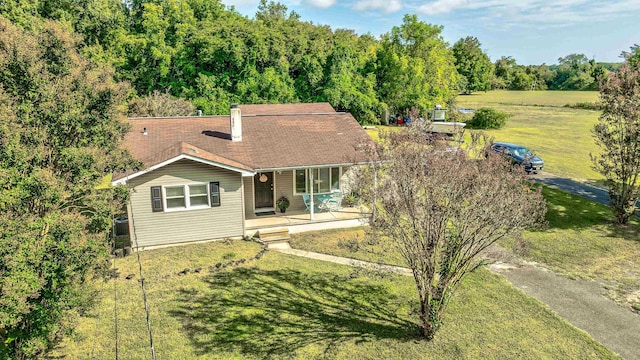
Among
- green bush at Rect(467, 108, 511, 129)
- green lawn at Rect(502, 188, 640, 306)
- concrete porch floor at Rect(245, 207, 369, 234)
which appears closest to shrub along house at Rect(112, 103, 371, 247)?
concrete porch floor at Rect(245, 207, 369, 234)

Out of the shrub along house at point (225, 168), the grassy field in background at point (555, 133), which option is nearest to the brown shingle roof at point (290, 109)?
the grassy field in background at point (555, 133)

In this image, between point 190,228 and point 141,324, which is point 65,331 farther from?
point 190,228

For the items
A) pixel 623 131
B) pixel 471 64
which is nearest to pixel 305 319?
pixel 623 131

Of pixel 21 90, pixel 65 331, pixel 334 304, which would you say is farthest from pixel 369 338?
pixel 21 90

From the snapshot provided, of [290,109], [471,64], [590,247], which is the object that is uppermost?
[471,64]

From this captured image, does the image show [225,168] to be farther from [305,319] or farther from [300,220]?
[305,319]

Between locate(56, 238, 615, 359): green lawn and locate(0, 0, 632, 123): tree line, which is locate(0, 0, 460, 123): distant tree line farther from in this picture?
locate(56, 238, 615, 359): green lawn

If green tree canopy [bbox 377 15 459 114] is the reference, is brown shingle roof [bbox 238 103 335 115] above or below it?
below
